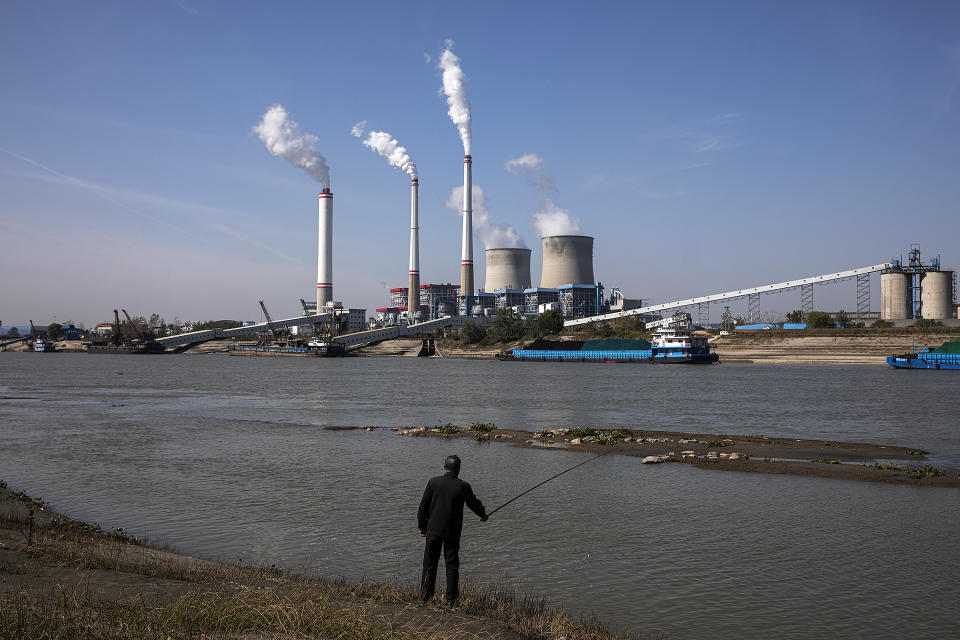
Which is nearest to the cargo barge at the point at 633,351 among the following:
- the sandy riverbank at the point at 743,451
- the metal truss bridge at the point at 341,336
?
the metal truss bridge at the point at 341,336

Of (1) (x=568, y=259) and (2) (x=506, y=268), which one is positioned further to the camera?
(2) (x=506, y=268)

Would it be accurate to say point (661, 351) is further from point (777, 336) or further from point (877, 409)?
point (877, 409)

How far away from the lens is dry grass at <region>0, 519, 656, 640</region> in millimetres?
6797

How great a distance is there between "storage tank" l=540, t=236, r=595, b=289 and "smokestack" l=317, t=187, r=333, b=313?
45945 mm

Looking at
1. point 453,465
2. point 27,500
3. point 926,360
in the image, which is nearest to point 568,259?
point 926,360

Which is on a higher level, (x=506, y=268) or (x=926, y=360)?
(x=506, y=268)

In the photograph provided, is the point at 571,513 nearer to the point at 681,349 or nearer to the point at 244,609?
the point at 244,609

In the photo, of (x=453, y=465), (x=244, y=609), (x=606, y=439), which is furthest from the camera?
(x=606, y=439)

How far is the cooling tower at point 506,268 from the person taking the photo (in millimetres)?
164625

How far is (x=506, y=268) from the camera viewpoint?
165 meters

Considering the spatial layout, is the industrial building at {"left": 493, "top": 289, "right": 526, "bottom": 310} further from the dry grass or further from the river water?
the dry grass

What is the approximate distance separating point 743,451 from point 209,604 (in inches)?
773

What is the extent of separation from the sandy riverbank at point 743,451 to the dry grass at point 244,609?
13076 mm

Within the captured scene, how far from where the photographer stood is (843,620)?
32.0ft
